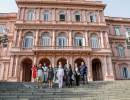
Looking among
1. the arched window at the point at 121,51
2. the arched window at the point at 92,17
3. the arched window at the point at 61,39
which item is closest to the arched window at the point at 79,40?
the arched window at the point at 61,39

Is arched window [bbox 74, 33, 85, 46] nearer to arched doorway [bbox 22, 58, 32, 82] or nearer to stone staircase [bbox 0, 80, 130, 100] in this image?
arched doorway [bbox 22, 58, 32, 82]

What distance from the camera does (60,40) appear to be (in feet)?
98.9

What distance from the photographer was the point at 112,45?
3500cm

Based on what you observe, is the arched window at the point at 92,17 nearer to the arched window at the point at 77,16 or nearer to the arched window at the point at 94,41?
the arched window at the point at 77,16

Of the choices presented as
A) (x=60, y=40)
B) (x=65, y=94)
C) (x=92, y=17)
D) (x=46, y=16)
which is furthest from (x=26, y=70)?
(x=65, y=94)

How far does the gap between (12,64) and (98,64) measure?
1352cm

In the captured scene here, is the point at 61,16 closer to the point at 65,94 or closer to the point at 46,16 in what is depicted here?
the point at 46,16

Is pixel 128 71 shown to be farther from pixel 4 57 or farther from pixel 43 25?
pixel 4 57

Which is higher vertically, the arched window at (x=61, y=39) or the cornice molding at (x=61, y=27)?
the cornice molding at (x=61, y=27)

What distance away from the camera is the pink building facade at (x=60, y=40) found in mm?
28469

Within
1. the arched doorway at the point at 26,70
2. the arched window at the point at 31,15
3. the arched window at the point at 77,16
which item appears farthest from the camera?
the arched window at the point at 77,16

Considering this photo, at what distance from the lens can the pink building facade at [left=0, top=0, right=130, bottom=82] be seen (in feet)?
93.4

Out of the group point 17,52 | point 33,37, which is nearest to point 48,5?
point 33,37

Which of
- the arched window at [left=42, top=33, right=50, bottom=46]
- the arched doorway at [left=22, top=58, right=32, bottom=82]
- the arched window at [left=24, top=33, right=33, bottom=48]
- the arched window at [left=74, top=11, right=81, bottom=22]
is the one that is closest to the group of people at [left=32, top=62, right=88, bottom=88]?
the arched window at [left=42, top=33, right=50, bottom=46]
